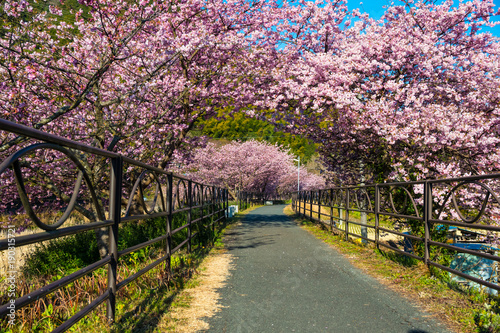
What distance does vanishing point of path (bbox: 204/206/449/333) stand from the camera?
3965 millimetres

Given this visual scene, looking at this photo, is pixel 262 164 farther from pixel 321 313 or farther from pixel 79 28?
pixel 321 313

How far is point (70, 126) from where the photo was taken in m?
10.4

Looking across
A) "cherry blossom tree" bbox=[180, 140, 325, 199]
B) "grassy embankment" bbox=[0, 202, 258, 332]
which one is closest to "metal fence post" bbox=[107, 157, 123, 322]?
"grassy embankment" bbox=[0, 202, 258, 332]

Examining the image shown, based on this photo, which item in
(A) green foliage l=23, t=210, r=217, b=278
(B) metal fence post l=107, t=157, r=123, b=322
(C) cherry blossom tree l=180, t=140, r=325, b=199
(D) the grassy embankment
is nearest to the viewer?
(B) metal fence post l=107, t=157, r=123, b=322

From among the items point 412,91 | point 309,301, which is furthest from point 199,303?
point 412,91

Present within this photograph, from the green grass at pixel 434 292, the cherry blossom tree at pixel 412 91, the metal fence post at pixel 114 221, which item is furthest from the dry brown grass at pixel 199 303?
the cherry blossom tree at pixel 412 91

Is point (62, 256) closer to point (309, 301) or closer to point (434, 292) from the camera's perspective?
point (309, 301)

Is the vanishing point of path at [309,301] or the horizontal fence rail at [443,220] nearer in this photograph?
the vanishing point of path at [309,301]

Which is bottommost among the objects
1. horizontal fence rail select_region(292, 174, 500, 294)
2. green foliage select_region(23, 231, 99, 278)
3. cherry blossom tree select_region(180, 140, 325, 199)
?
green foliage select_region(23, 231, 99, 278)

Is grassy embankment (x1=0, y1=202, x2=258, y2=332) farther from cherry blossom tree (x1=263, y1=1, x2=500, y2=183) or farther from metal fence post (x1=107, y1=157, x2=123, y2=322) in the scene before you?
cherry blossom tree (x1=263, y1=1, x2=500, y2=183)

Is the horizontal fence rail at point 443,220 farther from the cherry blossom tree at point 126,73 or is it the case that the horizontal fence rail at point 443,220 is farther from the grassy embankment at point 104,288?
the cherry blossom tree at point 126,73

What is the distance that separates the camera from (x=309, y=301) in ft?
15.9

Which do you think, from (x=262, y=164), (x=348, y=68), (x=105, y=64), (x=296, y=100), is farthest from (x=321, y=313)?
(x=262, y=164)

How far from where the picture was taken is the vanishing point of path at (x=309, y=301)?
3965mm
